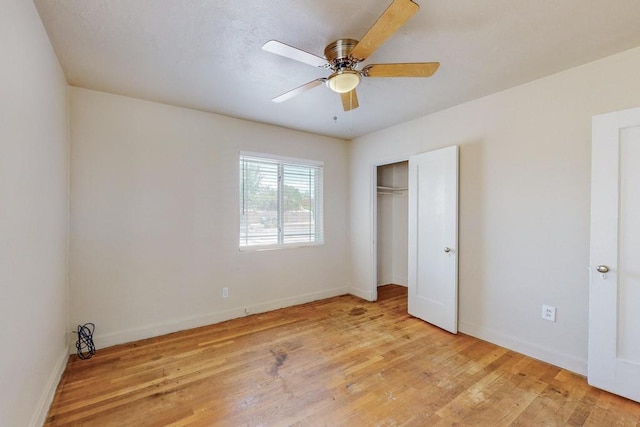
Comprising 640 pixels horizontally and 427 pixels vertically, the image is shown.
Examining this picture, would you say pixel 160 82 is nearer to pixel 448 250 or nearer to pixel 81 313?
pixel 81 313

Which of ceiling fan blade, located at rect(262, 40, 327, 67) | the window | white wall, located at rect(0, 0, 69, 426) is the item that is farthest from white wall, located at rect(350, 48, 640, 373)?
white wall, located at rect(0, 0, 69, 426)

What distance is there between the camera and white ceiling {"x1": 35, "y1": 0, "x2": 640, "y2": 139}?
1655mm

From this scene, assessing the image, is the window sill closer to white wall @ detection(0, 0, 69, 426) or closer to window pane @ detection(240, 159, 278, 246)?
window pane @ detection(240, 159, 278, 246)

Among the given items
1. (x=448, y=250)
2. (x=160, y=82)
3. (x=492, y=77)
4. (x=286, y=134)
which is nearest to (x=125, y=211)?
(x=160, y=82)

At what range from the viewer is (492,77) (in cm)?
249

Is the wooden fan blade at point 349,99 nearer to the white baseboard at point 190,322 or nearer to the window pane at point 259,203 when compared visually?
the window pane at point 259,203

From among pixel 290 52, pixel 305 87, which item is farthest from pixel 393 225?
pixel 290 52

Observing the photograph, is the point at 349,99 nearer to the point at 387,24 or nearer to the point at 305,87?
the point at 305,87

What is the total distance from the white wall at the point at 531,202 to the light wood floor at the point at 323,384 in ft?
1.13

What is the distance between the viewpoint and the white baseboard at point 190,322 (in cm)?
278

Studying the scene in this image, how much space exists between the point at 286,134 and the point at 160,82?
5.58 feet

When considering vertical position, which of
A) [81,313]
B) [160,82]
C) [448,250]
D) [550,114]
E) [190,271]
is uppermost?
[160,82]

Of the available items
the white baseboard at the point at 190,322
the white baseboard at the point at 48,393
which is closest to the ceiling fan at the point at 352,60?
the white baseboard at the point at 48,393

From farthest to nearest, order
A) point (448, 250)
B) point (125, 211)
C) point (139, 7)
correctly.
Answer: point (448, 250) → point (125, 211) → point (139, 7)
